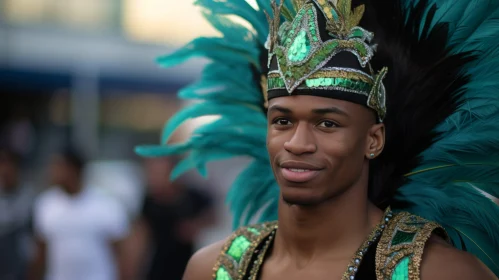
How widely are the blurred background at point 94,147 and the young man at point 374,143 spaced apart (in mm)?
3383

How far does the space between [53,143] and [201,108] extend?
14.9m

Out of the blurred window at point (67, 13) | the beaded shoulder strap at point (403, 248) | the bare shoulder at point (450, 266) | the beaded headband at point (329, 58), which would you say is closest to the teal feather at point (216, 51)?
the beaded headband at point (329, 58)

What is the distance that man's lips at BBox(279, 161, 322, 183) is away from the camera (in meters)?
2.62

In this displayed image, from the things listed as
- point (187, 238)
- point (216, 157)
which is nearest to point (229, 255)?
point (216, 157)

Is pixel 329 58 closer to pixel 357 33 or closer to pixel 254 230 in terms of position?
pixel 357 33

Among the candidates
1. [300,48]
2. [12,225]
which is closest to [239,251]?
[300,48]

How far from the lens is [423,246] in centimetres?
258

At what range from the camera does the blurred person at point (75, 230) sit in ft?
22.5

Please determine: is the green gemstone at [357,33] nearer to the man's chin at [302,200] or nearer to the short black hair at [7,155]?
the man's chin at [302,200]

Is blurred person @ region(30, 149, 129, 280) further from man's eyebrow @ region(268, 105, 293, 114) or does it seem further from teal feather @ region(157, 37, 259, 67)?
man's eyebrow @ region(268, 105, 293, 114)

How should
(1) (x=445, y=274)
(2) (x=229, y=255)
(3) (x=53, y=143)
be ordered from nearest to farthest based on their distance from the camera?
(1) (x=445, y=274) → (2) (x=229, y=255) → (3) (x=53, y=143)

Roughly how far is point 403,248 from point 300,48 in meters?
0.72

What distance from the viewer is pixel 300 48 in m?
2.73

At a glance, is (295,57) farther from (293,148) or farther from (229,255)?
(229,255)
